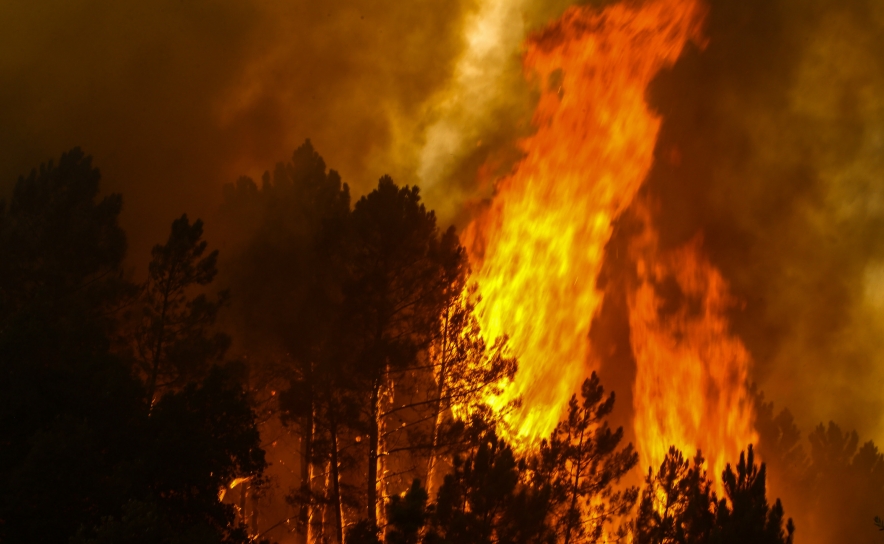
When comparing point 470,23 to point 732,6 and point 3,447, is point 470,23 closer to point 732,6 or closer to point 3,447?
point 732,6

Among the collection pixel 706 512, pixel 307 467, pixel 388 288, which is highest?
pixel 388 288

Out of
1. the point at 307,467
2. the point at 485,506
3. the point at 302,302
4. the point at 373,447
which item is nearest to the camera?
the point at 485,506

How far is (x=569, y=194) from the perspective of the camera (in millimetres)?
25391

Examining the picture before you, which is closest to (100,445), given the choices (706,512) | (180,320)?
(180,320)

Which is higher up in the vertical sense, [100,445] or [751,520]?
[100,445]

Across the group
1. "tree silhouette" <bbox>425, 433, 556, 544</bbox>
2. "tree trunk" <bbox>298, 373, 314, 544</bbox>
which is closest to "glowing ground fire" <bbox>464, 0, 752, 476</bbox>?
"tree trunk" <bbox>298, 373, 314, 544</bbox>

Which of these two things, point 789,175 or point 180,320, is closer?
point 180,320

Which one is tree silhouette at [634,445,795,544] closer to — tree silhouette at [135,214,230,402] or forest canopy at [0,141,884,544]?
forest canopy at [0,141,884,544]

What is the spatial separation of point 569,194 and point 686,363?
1114 cm

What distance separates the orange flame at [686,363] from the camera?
30.8 m

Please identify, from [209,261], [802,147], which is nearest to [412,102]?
[209,261]

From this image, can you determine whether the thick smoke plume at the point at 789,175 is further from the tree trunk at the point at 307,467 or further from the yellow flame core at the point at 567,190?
the tree trunk at the point at 307,467

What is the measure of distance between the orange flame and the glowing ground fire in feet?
0.74

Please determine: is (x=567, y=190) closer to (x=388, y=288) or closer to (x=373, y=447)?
(x=388, y=288)
